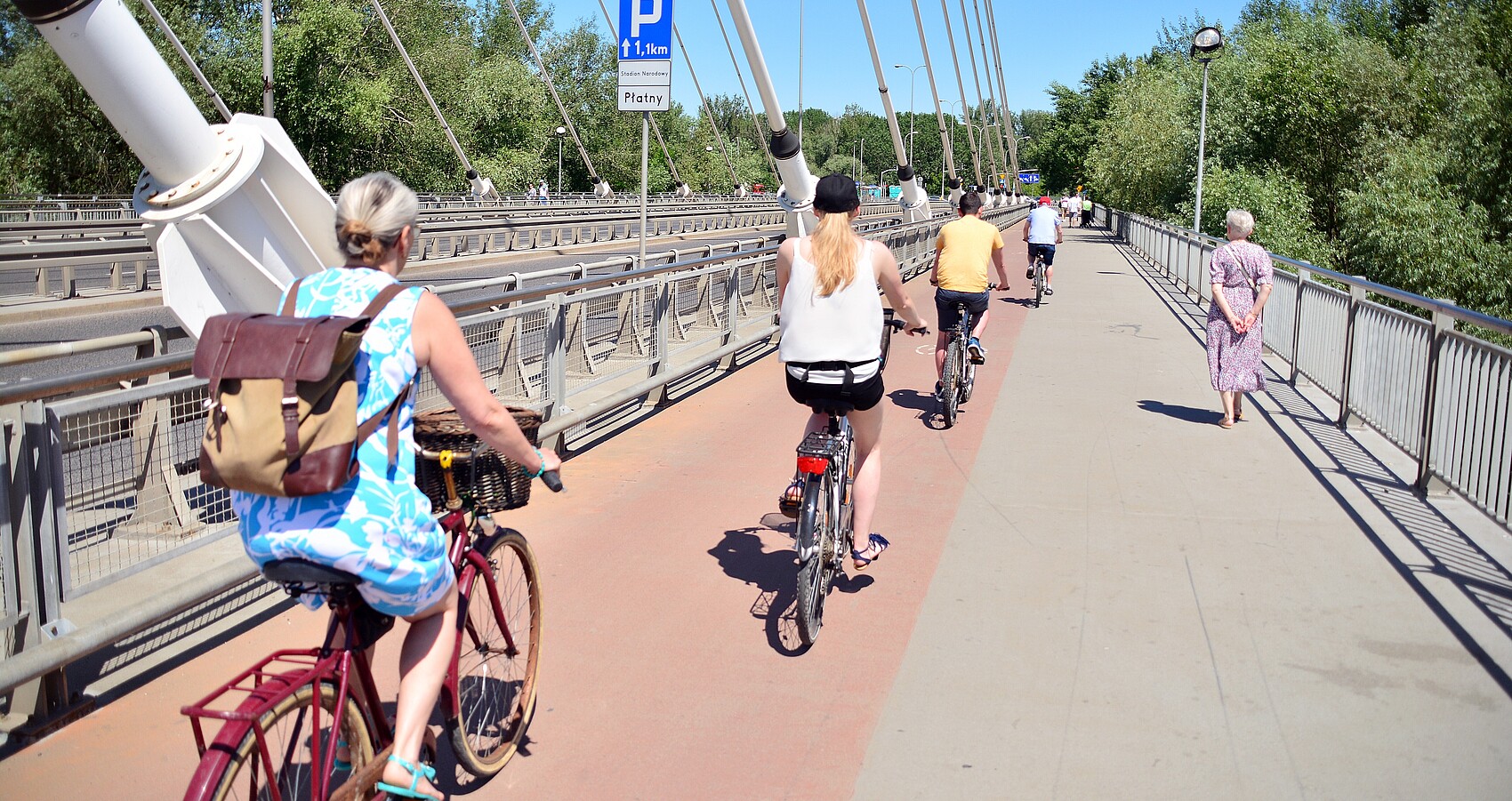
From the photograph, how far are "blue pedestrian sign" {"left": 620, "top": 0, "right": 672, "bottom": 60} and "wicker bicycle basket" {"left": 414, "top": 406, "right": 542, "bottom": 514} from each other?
28.7 ft

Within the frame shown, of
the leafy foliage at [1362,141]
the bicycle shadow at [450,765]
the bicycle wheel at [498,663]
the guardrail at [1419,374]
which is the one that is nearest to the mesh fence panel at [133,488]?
the bicycle shadow at [450,765]

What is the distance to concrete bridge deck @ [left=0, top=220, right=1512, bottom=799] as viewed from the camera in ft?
13.4

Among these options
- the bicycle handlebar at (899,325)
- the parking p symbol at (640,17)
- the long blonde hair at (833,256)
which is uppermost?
the parking p symbol at (640,17)

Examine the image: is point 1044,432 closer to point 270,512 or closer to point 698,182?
point 270,512

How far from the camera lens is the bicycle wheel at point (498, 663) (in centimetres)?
374

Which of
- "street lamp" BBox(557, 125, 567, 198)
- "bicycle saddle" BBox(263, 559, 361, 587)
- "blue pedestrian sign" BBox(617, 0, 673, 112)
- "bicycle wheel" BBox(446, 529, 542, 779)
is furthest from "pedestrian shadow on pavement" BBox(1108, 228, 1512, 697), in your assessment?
"street lamp" BBox(557, 125, 567, 198)

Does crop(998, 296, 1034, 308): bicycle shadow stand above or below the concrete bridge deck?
above

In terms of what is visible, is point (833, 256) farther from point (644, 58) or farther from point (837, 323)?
point (644, 58)

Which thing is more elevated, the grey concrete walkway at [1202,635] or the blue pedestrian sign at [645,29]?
the blue pedestrian sign at [645,29]

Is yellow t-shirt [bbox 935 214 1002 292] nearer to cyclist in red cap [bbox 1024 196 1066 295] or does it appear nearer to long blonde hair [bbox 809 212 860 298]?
long blonde hair [bbox 809 212 860 298]

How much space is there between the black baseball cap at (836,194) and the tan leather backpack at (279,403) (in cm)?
282

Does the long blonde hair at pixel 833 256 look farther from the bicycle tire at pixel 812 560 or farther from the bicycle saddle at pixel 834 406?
the bicycle tire at pixel 812 560

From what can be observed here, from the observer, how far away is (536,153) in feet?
241

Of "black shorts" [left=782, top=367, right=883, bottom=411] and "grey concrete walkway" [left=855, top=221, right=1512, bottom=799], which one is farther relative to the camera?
"black shorts" [left=782, top=367, right=883, bottom=411]
